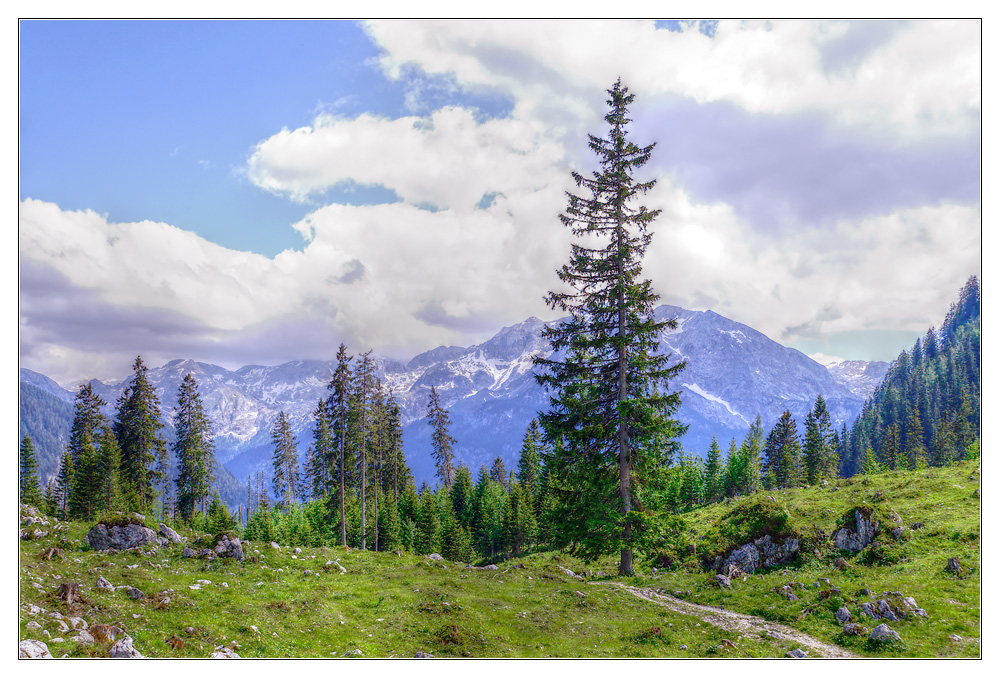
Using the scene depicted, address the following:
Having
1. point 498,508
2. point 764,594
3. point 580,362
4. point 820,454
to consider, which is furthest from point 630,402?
point 820,454

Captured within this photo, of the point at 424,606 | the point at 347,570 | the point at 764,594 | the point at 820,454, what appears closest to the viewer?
the point at 424,606

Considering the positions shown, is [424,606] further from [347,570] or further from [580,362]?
[580,362]

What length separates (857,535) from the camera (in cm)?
2125

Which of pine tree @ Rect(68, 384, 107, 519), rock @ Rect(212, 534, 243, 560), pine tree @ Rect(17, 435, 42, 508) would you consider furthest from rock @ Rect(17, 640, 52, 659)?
pine tree @ Rect(17, 435, 42, 508)

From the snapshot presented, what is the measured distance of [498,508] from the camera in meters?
68.6

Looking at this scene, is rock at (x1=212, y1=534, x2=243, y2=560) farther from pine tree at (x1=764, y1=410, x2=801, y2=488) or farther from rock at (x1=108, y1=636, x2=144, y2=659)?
pine tree at (x1=764, y1=410, x2=801, y2=488)

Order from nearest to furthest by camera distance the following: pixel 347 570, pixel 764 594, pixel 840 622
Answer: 1. pixel 840 622
2. pixel 764 594
3. pixel 347 570

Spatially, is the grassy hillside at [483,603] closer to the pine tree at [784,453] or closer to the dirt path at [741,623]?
the dirt path at [741,623]

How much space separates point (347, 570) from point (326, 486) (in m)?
44.1

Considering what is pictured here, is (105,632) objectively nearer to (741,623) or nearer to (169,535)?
(169,535)

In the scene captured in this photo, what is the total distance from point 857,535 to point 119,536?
3171 cm

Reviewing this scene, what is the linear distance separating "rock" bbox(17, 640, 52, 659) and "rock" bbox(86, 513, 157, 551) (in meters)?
8.90

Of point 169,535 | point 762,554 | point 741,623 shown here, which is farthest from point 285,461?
point 741,623

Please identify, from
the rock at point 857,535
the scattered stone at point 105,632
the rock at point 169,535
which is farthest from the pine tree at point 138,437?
the rock at point 857,535
